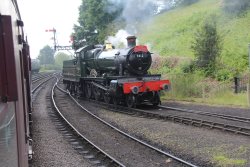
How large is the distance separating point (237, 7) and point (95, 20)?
44.1 ft

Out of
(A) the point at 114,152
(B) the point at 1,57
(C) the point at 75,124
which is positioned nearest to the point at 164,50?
(C) the point at 75,124

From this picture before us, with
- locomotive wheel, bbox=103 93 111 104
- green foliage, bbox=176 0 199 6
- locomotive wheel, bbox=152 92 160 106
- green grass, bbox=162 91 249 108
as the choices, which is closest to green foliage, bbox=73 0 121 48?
green foliage, bbox=176 0 199 6

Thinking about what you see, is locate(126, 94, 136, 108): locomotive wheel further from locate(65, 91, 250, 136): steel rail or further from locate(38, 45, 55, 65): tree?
locate(38, 45, 55, 65): tree

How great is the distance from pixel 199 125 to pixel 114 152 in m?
3.74

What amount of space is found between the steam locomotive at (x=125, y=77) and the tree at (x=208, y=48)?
740 cm

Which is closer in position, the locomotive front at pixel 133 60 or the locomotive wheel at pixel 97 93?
the locomotive front at pixel 133 60

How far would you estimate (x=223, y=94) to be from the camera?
19297mm

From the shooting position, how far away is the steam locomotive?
54.4ft

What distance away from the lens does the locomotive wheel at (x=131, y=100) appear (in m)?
16.8

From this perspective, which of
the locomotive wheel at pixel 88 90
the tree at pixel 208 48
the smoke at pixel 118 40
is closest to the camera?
the locomotive wheel at pixel 88 90

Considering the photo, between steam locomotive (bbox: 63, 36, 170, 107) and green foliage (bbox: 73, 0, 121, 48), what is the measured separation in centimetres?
1387

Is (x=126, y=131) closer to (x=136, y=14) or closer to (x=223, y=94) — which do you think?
(x=223, y=94)

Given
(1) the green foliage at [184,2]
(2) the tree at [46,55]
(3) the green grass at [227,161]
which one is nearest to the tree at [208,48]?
(3) the green grass at [227,161]

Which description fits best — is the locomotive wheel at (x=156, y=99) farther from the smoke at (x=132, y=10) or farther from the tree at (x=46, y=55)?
the tree at (x=46, y=55)
